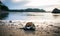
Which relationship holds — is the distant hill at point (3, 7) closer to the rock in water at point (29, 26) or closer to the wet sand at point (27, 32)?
the wet sand at point (27, 32)

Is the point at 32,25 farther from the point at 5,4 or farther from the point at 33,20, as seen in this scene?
the point at 5,4

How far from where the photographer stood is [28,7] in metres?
3.79

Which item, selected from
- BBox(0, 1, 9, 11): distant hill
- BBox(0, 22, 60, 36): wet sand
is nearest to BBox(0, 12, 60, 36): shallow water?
BBox(0, 22, 60, 36): wet sand

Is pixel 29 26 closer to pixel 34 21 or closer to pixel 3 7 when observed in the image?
pixel 34 21

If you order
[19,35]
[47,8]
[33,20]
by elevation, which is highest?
[47,8]

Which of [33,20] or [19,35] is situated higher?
[33,20]

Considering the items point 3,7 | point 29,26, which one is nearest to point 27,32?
point 29,26

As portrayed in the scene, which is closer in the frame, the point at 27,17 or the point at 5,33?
the point at 5,33

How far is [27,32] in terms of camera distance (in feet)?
11.9

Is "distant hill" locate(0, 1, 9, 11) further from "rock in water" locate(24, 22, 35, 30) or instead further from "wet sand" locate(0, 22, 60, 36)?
"rock in water" locate(24, 22, 35, 30)

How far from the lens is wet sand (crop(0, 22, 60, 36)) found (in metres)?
3.55

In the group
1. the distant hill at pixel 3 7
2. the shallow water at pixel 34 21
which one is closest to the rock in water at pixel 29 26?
the shallow water at pixel 34 21

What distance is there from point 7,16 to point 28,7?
53 centimetres

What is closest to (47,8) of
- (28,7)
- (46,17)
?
(46,17)
